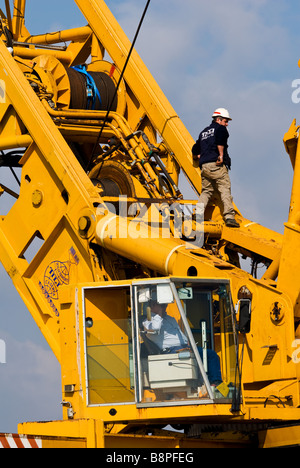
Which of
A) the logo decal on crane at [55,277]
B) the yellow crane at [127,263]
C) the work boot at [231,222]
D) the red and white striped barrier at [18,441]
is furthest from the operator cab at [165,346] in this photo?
the work boot at [231,222]

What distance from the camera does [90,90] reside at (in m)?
14.3

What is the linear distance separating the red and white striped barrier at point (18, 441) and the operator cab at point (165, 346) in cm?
68

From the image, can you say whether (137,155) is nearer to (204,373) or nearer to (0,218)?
(0,218)

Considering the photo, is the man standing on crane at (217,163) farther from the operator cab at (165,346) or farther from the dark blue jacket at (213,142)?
the operator cab at (165,346)

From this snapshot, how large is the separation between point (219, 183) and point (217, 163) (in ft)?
0.80

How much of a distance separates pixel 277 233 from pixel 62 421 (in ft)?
13.1

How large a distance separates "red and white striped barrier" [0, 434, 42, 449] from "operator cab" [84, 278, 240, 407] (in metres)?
0.68

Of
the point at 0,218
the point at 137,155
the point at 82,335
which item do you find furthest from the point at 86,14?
the point at 82,335

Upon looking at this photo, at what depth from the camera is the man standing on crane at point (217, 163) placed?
42.3 feet

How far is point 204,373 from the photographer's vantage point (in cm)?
999

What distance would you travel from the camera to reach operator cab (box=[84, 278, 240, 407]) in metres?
10.0

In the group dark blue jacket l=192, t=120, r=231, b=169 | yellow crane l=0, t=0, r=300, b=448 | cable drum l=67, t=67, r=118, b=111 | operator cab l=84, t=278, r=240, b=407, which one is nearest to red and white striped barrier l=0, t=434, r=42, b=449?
yellow crane l=0, t=0, r=300, b=448

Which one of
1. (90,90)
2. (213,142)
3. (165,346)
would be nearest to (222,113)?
(213,142)

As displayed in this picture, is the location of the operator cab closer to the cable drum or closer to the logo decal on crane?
the logo decal on crane
